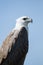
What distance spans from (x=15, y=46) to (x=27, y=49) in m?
0.52

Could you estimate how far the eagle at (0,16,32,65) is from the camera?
344 inches

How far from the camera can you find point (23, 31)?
9.29 m

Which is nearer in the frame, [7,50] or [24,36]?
[7,50]

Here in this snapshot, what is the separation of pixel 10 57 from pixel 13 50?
0.25 metres

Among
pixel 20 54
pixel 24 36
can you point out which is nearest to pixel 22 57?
pixel 20 54

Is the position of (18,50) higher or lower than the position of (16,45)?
lower

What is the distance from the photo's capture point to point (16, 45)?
9.03m

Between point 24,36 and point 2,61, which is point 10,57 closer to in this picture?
point 2,61

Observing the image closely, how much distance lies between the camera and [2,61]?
867 cm

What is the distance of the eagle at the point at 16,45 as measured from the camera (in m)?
8.73

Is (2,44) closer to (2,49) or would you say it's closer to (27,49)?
(2,49)

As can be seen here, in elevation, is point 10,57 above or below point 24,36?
below

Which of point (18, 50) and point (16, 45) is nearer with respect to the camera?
point (16, 45)

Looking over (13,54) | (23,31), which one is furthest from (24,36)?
(13,54)
